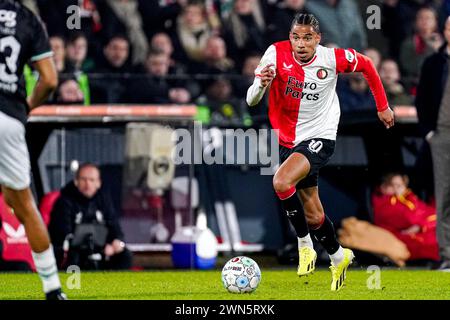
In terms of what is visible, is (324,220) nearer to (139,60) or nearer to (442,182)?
(442,182)

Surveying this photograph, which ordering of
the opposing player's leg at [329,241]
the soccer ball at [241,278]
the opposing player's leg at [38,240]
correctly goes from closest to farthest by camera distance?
the opposing player's leg at [38,240], the soccer ball at [241,278], the opposing player's leg at [329,241]

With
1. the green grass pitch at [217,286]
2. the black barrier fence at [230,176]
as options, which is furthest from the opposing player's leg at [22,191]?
the black barrier fence at [230,176]

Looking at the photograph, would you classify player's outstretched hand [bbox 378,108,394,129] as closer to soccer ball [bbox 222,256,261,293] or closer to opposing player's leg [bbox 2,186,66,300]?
soccer ball [bbox 222,256,261,293]

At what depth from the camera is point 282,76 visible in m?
10.4

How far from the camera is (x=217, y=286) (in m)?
10.4

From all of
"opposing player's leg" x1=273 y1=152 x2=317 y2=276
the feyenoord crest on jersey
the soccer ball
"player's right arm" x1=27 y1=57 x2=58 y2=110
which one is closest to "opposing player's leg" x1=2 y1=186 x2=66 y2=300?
"player's right arm" x1=27 y1=57 x2=58 y2=110

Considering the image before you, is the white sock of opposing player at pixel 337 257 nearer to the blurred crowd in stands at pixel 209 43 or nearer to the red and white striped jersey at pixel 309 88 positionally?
the red and white striped jersey at pixel 309 88

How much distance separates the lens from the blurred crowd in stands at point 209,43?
15.7 meters

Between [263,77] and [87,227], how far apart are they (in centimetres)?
455

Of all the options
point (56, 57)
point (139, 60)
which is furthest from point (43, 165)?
point (139, 60)

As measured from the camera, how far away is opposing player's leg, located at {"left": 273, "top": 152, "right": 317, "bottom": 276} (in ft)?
32.4

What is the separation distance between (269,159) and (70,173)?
2445 mm

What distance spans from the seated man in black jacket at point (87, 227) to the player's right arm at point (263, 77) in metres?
3.94
